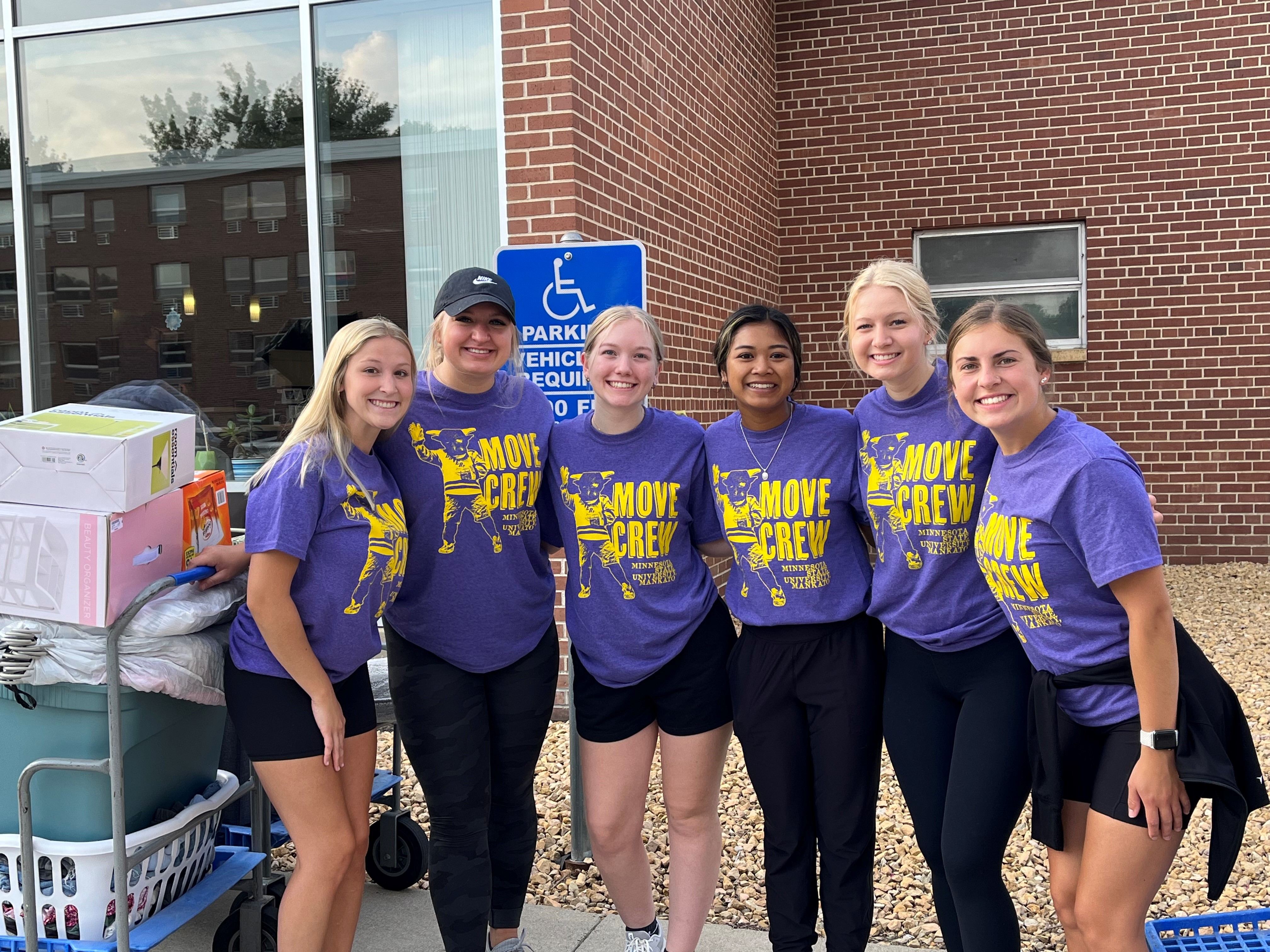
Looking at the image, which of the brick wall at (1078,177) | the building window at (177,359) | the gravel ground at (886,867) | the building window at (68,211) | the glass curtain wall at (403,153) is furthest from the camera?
the brick wall at (1078,177)

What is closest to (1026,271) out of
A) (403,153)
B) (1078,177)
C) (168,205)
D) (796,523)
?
(1078,177)

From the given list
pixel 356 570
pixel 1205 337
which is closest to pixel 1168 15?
pixel 1205 337

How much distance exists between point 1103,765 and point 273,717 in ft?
6.10

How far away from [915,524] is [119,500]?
1.89 metres

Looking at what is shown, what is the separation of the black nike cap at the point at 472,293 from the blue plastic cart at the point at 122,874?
3.08 ft

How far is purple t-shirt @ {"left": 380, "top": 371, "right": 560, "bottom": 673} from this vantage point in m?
2.77

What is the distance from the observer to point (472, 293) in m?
2.78

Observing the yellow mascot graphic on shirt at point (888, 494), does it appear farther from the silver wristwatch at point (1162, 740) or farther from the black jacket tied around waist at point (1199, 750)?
the silver wristwatch at point (1162, 740)

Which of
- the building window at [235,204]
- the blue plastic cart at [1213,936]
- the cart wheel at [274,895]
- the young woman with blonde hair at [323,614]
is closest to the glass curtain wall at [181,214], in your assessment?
the building window at [235,204]

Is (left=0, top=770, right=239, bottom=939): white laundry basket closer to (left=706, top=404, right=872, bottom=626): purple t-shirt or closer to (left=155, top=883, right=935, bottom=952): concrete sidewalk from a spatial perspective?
(left=155, top=883, right=935, bottom=952): concrete sidewalk

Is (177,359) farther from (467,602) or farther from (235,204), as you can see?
(467,602)

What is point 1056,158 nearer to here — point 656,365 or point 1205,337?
point 1205,337

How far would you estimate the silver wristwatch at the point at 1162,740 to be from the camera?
6.90 ft

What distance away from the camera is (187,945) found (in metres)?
3.37
